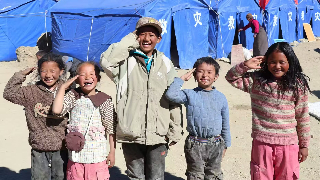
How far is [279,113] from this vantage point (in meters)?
2.69

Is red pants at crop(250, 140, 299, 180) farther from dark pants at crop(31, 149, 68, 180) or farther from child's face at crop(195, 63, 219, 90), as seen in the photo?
dark pants at crop(31, 149, 68, 180)

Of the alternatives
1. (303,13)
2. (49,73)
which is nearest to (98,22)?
(49,73)

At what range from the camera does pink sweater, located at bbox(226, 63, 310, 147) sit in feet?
8.81

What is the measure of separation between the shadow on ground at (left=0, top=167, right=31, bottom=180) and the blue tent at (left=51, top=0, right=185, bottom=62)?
22.9ft

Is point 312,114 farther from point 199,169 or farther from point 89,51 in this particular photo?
point 89,51

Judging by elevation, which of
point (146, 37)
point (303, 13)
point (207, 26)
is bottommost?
point (146, 37)

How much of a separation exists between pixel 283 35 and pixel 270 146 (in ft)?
50.2

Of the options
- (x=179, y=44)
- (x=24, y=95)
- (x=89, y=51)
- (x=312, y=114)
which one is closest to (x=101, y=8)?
(x=89, y=51)

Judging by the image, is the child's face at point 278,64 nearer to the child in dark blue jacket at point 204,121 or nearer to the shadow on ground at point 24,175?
the child in dark blue jacket at point 204,121

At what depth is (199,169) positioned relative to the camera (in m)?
2.98

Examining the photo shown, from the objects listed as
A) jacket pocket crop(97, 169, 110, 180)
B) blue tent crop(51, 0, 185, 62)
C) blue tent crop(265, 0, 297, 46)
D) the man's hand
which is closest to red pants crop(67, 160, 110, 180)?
jacket pocket crop(97, 169, 110, 180)

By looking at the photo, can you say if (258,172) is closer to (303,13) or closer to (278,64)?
(278,64)

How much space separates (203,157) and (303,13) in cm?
1762

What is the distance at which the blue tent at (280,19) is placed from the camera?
51.4 feet
